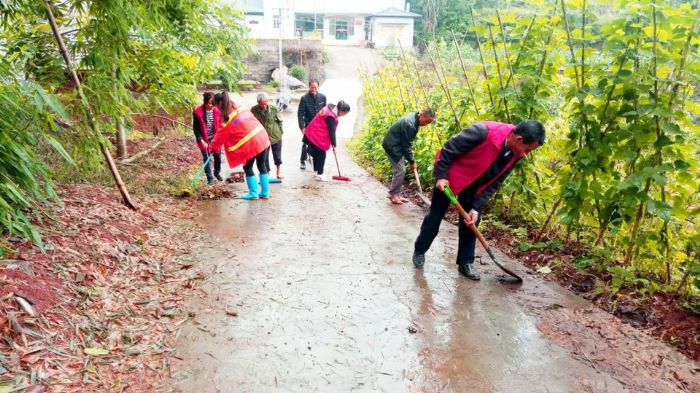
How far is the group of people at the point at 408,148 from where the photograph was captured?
147 inches

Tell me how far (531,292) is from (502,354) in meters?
1.15

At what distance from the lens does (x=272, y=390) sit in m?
2.57

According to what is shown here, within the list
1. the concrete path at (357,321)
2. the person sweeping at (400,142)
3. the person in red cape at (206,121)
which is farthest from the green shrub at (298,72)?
the concrete path at (357,321)

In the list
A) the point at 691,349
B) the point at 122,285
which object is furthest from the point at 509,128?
the point at 122,285

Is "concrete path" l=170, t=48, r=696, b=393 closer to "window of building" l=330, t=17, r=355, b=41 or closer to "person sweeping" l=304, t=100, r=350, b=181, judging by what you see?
"person sweeping" l=304, t=100, r=350, b=181

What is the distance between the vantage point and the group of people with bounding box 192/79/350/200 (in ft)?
19.4

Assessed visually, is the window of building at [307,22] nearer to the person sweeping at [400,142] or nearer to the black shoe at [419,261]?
the person sweeping at [400,142]

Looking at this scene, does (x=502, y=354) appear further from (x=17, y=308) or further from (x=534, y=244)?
(x=17, y=308)

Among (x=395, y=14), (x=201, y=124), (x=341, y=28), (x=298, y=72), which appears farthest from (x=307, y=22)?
(x=201, y=124)

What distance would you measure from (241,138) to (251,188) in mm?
857

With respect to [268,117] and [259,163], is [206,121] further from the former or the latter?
[259,163]

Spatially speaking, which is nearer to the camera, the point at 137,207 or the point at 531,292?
the point at 531,292

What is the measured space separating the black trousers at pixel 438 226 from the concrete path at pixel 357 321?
0.26 m

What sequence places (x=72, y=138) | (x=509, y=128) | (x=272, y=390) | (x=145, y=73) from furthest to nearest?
(x=145, y=73) < (x=72, y=138) < (x=509, y=128) < (x=272, y=390)
